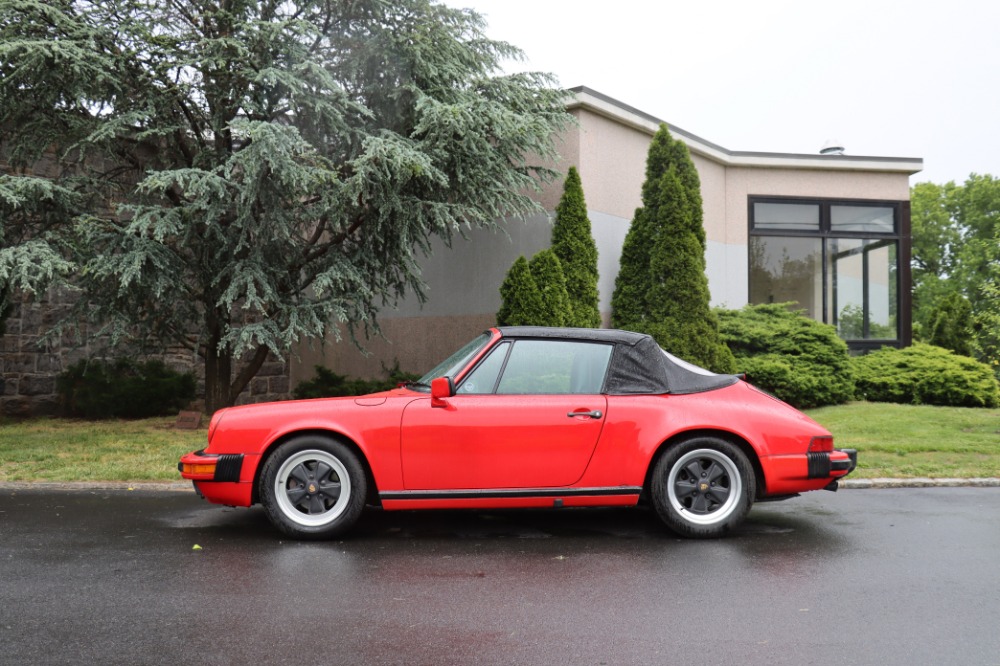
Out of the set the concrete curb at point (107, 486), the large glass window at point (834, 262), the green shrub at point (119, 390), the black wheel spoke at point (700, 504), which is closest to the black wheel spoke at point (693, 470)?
the black wheel spoke at point (700, 504)

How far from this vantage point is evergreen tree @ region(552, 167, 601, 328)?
1234cm

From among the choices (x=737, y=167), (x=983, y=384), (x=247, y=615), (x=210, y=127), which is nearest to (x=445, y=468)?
(x=247, y=615)

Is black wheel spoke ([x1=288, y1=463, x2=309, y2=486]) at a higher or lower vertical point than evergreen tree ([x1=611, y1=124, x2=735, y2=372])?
lower

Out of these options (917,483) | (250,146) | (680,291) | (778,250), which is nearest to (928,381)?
(778,250)

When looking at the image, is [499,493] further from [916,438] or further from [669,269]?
[669,269]

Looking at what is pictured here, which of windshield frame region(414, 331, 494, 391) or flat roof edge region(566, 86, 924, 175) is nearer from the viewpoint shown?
windshield frame region(414, 331, 494, 391)

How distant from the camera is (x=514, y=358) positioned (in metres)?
5.68

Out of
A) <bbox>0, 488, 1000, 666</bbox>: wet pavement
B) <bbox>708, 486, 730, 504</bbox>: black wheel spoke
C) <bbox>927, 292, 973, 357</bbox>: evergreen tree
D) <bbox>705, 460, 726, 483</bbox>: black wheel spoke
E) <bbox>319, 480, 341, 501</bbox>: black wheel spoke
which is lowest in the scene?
<bbox>0, 488, 1000, 666</bbox>: wet pavement

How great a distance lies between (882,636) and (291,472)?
12.0 ft

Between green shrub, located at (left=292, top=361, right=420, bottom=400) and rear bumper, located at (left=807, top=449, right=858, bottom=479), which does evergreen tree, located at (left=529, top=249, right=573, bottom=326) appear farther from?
rear bumper, located at (left=807, top=449, right=858, bottom=479)

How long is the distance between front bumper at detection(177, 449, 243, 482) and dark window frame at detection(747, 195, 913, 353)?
13692 millimetres

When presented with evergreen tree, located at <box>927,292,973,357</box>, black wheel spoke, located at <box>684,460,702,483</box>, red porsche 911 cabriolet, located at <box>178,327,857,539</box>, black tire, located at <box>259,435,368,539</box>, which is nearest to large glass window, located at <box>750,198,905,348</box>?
evergreen tree, located at <box>927,292,973,357</box>

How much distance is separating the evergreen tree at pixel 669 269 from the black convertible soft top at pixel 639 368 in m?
6.54

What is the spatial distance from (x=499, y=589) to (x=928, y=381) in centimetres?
1216
